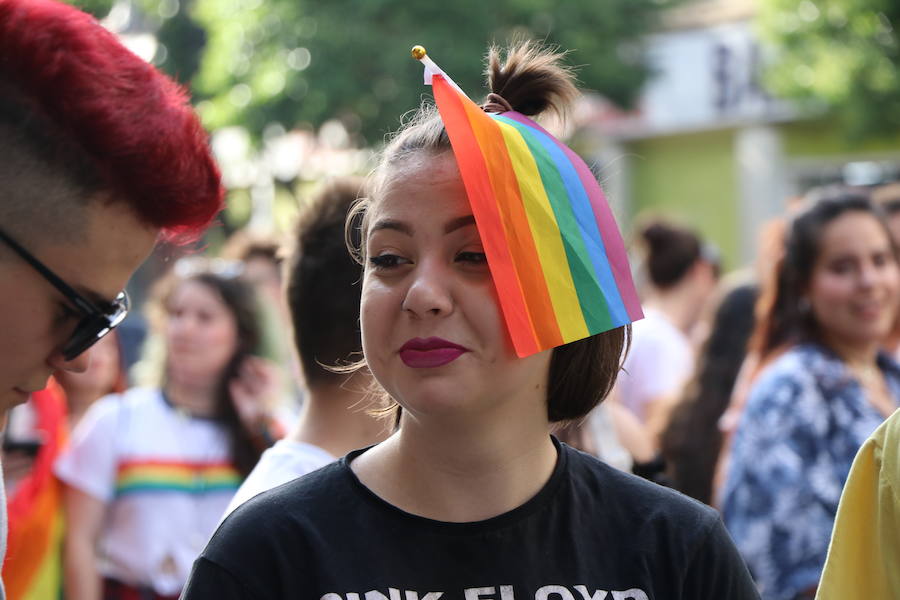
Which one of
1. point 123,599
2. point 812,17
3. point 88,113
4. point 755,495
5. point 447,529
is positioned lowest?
point 123,599

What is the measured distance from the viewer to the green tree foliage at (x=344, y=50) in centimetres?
1725

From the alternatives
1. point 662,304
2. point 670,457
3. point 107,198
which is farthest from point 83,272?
point 662,304

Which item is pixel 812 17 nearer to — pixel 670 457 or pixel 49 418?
pixel 670 457

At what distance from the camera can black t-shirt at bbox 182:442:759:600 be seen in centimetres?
181

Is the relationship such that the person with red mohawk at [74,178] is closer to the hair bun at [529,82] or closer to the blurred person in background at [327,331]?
the hair bun at [529,82]

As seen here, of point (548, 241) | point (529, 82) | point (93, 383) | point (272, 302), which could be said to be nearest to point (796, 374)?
point (529, 82)

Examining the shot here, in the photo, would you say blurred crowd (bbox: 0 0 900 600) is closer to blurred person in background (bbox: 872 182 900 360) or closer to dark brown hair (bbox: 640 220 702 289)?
blurred person in background (bbox: 872 182 900 360)

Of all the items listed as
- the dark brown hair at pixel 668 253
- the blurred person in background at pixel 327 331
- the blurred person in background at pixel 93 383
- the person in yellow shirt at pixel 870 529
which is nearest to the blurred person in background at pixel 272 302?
the blurred person in background at pixel 93 383

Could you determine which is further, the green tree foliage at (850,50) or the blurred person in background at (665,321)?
the green tree foliage at (850,50)

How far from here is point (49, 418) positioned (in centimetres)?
470

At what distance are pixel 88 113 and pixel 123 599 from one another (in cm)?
270

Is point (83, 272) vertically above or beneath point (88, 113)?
beneath

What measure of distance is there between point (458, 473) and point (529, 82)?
698 millimetres

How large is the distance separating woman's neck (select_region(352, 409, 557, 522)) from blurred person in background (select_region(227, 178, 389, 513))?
2.18 ft
